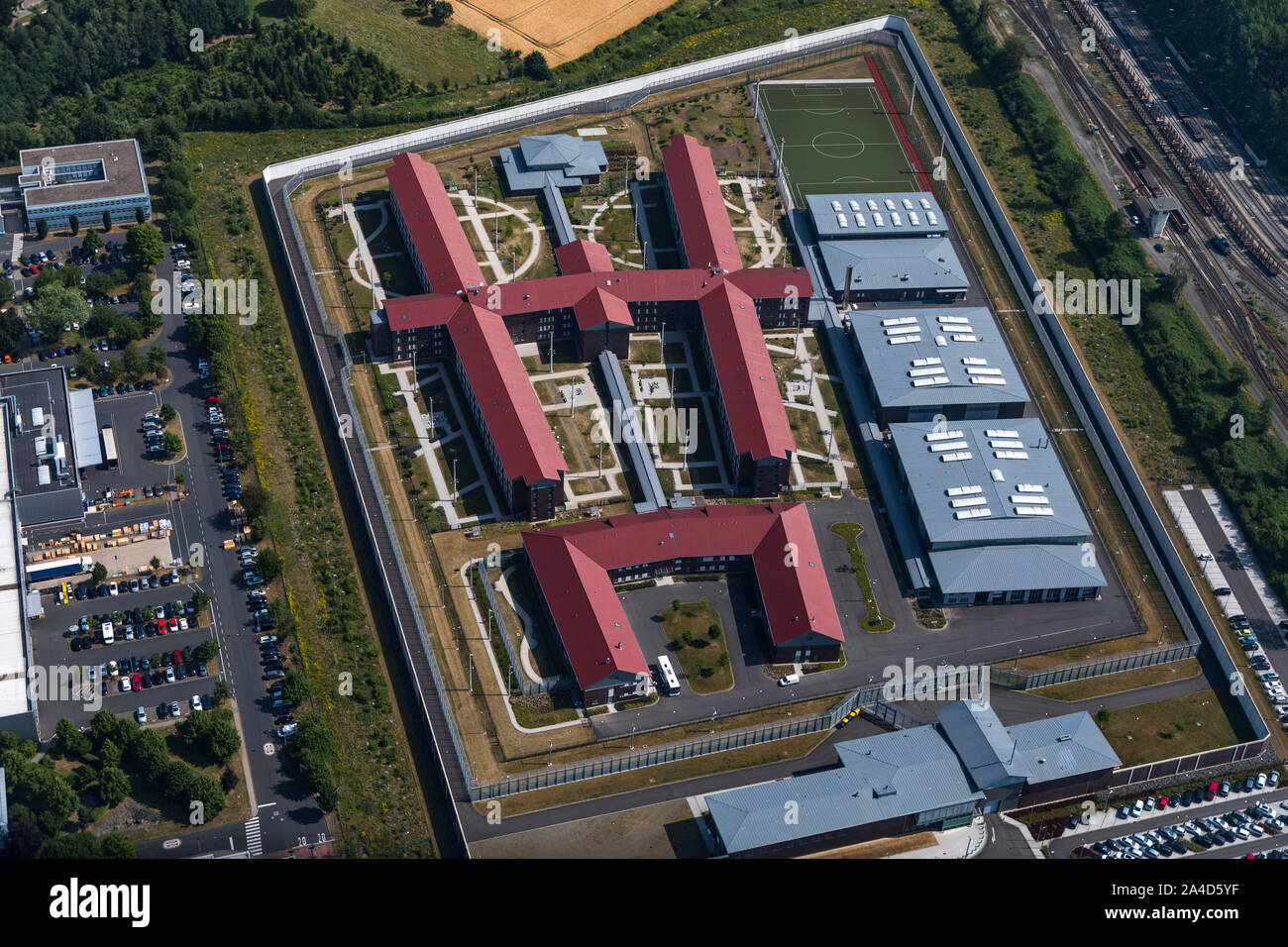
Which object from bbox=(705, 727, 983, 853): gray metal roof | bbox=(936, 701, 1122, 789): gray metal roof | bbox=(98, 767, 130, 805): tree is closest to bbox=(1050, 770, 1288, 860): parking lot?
bbox=(936, 701, 1122, 789): gray metal roof

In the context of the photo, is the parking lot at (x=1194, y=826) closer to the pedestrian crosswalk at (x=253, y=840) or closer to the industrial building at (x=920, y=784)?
the industrial building at (x=920, y=784)

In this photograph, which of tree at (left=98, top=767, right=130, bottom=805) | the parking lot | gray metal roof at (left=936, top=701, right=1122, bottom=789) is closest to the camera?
tree at (left=98, top=767, right=130, bottom=805)

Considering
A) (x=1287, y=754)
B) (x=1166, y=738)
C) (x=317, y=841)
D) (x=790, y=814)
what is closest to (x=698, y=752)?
(x=790, y=814)

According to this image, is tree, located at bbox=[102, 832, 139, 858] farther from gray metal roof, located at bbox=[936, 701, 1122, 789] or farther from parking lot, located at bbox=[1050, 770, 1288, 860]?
parking lot, located at bbox=[1050, 770, 1288, 860]

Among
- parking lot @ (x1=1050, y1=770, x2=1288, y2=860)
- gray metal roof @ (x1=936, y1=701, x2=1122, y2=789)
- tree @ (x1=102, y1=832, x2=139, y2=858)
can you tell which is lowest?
parking lot @ (x1=1050, y1=770, x2=1288, y2=860)

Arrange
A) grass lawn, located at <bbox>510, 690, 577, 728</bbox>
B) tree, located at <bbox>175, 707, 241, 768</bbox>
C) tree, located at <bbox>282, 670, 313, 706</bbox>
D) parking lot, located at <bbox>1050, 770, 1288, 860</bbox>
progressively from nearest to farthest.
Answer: parking lot, located at <bbox>1050, 770, 1288, 860</bbox>, tree, located at <bbox>175, 707, 241, 768</bbox>, tree, located at <bbox>282, 670, 313, 706</bbox>, grass lawn, located at <bbox>510, 690, 577, 728</bbox>

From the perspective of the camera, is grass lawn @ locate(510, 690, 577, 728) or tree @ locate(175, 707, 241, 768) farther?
grass lawn @ locate(510, 690, 577, 728)
